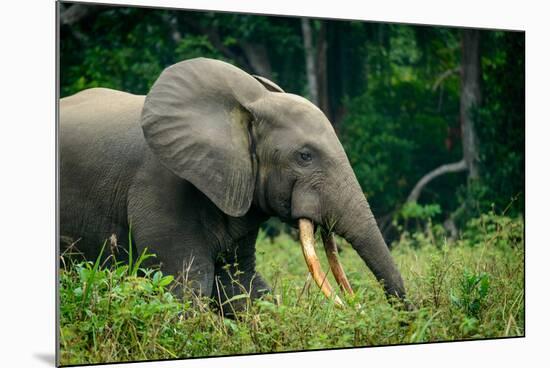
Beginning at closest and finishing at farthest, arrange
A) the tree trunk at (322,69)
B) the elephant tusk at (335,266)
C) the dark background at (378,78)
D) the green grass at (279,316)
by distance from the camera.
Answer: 1. the green grass at (279,316)
2. the elephant tusk at (335,266)
3. the dark background at (378,78)
4. the tree trunk at (322,69)

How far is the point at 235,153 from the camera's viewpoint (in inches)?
257

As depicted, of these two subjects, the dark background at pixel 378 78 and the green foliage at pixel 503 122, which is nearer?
the green foliage at pixel 503 122

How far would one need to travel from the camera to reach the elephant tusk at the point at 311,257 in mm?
6418

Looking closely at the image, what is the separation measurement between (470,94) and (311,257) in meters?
4.82

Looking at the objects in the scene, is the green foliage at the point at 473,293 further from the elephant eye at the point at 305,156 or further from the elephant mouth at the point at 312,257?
the elephant eye at the point at 305,156

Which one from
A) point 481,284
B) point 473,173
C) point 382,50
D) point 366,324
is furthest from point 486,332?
point 382,50

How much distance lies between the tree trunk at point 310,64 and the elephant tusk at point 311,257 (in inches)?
196

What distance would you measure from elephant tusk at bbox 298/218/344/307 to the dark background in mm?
2901

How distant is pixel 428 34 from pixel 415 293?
4.10 meters

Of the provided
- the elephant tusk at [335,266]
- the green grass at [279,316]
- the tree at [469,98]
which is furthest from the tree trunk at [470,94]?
the elephant tusk at [335,266]

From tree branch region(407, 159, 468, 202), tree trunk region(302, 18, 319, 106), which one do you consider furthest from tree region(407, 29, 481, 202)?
tree trunk region(302, 18, 319, 106)

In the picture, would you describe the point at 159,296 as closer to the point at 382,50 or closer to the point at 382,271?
the point at 382,271

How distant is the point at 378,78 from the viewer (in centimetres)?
1223

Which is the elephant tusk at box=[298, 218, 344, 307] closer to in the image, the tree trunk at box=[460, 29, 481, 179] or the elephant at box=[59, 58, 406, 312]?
the elephant at box=[59, 58, 406, 312]
